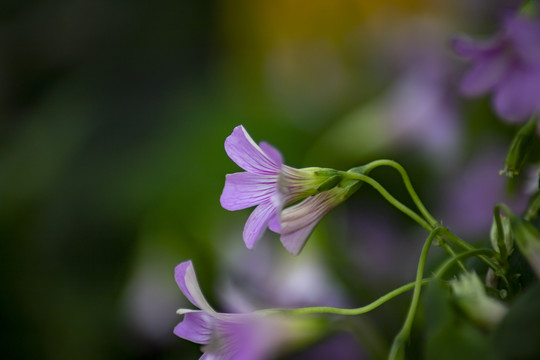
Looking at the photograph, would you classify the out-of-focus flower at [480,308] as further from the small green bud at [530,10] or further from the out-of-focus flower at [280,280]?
the out-of-focus flower at [280,280]

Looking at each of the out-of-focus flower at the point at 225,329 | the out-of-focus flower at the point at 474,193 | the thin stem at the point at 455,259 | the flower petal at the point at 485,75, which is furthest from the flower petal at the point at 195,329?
the out-of-focus flower at the point at 474,193

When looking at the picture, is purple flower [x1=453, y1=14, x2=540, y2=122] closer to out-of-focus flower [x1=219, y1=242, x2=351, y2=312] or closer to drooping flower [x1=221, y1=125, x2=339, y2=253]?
drooping flower [x1=221, y1=125, x2=339, y2=253]

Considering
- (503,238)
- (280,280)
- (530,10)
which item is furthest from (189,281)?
(280,280)

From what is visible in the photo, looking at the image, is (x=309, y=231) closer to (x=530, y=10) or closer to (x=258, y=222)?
(x=258, y=222)

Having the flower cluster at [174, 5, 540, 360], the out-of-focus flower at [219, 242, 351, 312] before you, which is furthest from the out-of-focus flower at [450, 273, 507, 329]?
the out-of-focus flower at [219, 242, 351, 312]

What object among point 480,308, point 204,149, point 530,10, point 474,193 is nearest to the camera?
point 480,308
